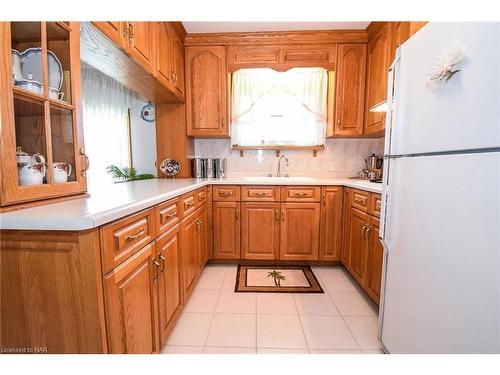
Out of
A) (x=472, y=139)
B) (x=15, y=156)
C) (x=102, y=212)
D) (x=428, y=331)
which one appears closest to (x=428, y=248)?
(x=428, y=331)

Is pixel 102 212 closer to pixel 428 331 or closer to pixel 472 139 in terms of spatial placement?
pixel 472 139

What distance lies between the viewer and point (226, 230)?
2.39 metres

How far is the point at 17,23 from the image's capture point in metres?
0.83

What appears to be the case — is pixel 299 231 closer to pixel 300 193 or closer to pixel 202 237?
pixel 300 193

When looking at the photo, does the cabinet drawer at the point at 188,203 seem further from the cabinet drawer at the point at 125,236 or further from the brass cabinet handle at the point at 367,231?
the brass cabinet handle at the point at 367,231

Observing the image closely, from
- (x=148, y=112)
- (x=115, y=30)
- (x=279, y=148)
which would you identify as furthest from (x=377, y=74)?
(x=148, y=112)

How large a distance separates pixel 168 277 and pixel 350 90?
2.49 m

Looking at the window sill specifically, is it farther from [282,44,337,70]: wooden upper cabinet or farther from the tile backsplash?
[282,44,337,70]: wooden upper cabinet

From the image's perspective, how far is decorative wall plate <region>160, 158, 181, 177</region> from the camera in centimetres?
255

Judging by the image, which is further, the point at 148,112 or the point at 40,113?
the point at 148,112

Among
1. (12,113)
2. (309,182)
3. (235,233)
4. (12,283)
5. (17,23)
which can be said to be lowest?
(235,233)

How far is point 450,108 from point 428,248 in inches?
20.5

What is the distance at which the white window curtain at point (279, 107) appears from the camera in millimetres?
2719

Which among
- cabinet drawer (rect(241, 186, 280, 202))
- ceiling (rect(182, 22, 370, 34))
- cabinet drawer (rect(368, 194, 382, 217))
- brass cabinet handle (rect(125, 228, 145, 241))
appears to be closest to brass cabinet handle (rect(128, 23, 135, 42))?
ceiling (rect(182, 22, 370, 34))
